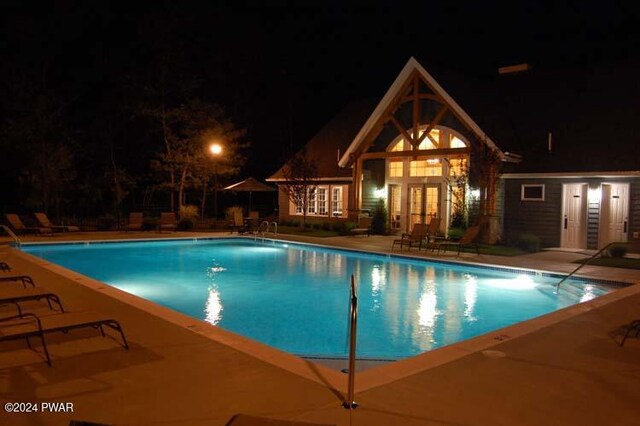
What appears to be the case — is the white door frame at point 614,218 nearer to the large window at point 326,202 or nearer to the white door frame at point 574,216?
the white door frame at point 574,216

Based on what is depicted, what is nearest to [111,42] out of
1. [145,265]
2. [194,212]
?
[194,212]

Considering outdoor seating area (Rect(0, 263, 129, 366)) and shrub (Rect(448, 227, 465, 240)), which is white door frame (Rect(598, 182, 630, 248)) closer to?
shrub (Rect(448, 227, 465, 240))

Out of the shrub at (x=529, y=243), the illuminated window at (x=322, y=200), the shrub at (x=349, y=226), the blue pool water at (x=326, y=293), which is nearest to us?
the blue pool water at (x=326, y=293)

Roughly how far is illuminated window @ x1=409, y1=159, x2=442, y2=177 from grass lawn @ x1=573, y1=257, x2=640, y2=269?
765cm

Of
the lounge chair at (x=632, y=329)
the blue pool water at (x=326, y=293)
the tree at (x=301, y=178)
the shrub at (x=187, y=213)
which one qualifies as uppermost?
the tree at (x=301, y=178)

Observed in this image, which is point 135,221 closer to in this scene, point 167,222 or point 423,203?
point 167,222

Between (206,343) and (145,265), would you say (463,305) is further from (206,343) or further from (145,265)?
(145,265)

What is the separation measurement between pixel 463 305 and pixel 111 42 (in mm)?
28496

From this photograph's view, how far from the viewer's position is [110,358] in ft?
18.0

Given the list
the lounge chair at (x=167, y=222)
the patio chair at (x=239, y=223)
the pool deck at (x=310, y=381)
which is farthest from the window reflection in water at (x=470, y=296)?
the lounge chair at (x=167, y=222)

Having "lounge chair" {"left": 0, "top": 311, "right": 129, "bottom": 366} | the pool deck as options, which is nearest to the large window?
the pool deck

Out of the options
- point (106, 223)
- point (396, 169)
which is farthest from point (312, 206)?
point (106, 223)

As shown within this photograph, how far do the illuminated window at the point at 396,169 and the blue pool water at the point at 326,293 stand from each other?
597cm

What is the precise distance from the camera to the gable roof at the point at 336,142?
80.6 feet
